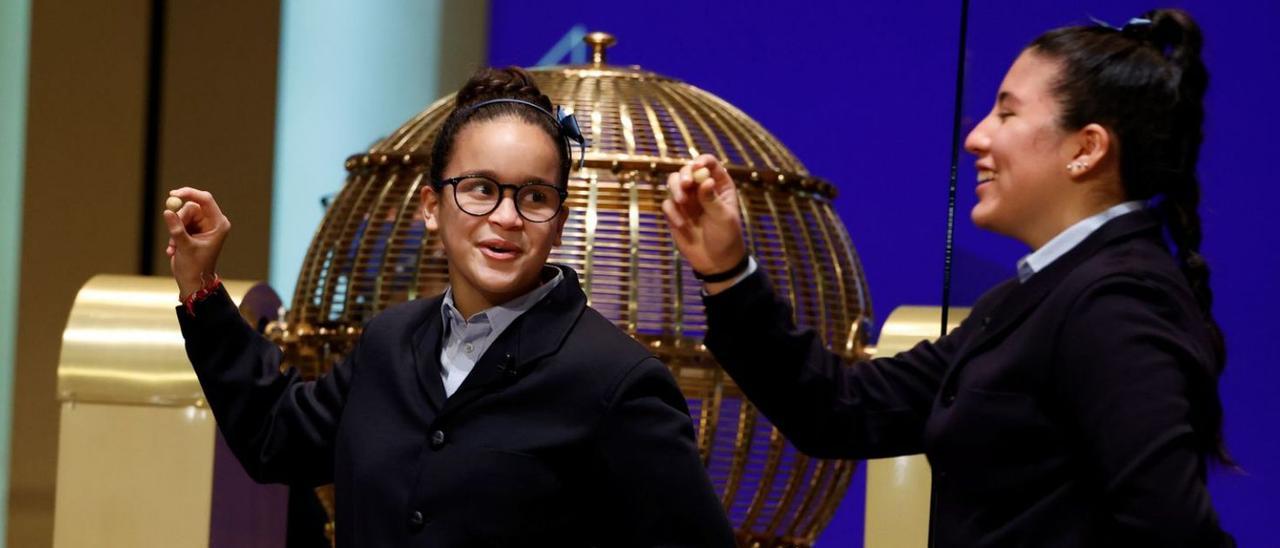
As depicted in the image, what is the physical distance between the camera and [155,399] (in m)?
2.43

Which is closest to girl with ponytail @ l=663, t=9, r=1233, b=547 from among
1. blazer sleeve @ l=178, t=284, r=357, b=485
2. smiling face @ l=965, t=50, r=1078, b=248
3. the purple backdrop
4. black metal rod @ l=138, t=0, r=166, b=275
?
smiling face @ l=965, t=50, r=1078, b=248

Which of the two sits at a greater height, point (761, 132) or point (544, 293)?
point (761, 132)

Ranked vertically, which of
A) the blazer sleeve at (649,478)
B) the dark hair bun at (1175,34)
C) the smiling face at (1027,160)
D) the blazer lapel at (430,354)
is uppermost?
the dark hair bun at (1175,34)

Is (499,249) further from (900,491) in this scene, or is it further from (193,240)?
(900,491)

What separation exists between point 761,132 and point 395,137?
1.78 feet

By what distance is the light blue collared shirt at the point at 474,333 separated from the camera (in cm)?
156

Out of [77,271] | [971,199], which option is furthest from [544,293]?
[77,271]

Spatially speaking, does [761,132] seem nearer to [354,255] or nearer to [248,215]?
[354,255]

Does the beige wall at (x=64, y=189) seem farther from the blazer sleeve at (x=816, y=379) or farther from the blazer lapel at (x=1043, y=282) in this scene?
the blazer lapel at (x=1043, y=282)

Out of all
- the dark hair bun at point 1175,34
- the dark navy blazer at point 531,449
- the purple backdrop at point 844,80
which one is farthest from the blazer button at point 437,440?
the purple backdrop at point 844,80

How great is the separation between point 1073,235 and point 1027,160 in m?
0.08

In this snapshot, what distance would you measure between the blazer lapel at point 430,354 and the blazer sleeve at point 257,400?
92 mm

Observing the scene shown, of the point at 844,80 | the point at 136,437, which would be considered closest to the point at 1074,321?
the point at 136,437

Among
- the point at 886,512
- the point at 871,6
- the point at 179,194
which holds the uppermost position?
the point at 871,6
